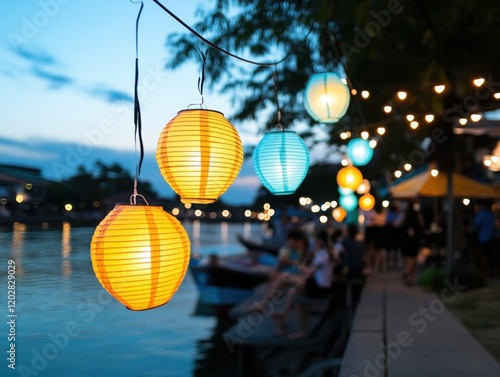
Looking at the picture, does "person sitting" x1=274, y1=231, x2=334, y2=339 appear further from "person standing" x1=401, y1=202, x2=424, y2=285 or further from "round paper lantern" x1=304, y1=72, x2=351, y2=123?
"round paper lantern" x1=304, y1=72, x2=351, y2=123

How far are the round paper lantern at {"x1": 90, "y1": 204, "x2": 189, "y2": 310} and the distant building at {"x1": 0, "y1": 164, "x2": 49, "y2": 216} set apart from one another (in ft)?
5.00

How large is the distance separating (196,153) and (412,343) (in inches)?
158

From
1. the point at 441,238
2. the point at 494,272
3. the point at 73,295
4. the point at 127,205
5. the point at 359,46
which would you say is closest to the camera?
the point at 127,205

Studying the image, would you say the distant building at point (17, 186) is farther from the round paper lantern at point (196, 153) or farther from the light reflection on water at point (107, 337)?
the light reflection on water at point (107, 337)

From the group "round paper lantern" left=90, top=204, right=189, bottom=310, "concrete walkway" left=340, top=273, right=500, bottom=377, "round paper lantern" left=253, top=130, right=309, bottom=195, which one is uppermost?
"round paper lantern" left=253, top=130, right=309, bottom=195

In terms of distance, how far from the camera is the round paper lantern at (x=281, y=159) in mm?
4730

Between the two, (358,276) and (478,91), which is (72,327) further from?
(478,91)

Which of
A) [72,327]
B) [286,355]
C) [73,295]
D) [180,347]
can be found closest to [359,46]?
[286,355]

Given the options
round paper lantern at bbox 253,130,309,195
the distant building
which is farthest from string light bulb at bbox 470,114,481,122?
the distant building

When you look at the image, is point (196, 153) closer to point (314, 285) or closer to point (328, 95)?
point (328, 95)

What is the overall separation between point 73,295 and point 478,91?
18.0m

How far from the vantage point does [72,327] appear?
627 inches

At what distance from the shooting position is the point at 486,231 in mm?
11180

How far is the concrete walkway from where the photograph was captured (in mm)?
5027
